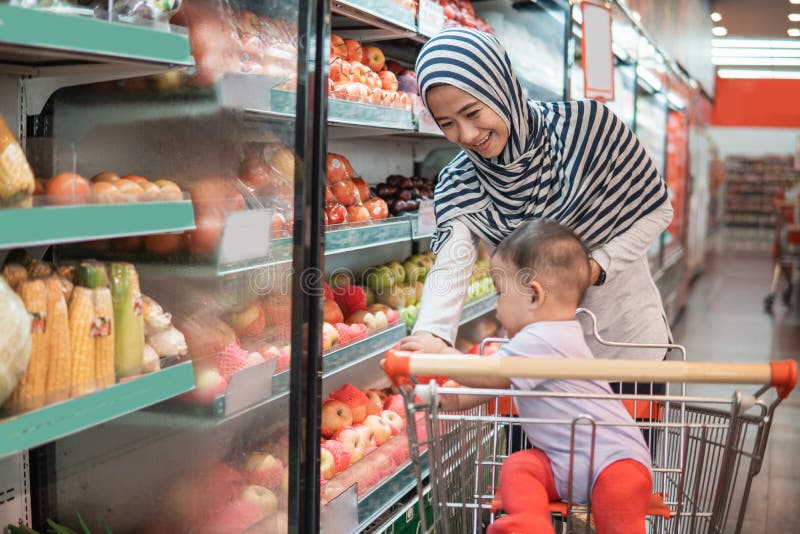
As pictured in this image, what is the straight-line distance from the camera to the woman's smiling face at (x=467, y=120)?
71.9 inches

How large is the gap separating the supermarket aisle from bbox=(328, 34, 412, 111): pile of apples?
2.27 metres

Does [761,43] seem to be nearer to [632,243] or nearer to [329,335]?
[329,335]

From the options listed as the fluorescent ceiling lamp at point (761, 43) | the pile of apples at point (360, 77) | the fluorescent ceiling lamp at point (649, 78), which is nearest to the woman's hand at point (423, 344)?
the pile of apples at point (360, 77)

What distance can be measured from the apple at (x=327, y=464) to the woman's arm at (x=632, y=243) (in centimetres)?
96

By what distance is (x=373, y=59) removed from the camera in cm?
312

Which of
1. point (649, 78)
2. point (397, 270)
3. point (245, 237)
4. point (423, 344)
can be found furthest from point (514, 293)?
point (649, 78)

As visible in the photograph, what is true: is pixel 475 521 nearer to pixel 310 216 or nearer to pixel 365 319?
pixel 310 216

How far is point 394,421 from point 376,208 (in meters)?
0.78

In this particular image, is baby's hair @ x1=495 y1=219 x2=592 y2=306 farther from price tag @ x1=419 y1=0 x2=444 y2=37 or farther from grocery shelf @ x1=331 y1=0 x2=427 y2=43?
price tag @ x1=419 y1=0 x2=444 y2=37

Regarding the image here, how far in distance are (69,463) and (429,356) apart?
41.9 inches

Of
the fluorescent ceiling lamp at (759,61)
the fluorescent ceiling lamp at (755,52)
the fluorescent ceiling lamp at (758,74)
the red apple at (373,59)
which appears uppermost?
the fluorescent ceiling lamp at (755,52)

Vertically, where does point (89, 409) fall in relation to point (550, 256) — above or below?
below

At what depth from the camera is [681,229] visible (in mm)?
9734

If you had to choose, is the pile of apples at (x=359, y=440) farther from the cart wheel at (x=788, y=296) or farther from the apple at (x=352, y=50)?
the cart wheel at (x=788, y=296)
